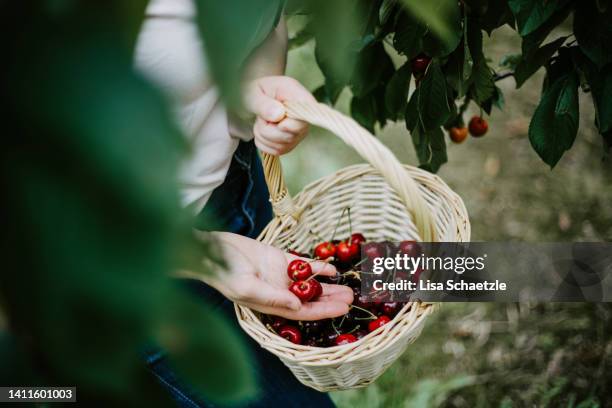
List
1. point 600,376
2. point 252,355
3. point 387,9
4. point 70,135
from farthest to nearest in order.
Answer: point 600,376 → point 252,355 → point 387,9 → point 70,135

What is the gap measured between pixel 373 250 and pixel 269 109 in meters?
0.45

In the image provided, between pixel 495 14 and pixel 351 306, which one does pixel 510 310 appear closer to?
pixel 351 306

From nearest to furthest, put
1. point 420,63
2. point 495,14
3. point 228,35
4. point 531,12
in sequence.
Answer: point 228,35 → point 531,12 → point 495,14 → point 420,63

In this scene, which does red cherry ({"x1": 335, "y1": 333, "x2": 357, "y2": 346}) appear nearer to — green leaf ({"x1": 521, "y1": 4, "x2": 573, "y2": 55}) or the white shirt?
the white shirt

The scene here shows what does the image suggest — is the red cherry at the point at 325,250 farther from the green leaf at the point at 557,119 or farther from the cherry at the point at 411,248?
the green leaf at the point at 557,119

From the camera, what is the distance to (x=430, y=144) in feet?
3.74

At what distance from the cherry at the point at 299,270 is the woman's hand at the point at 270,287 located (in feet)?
0.09

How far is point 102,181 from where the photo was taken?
0.22m

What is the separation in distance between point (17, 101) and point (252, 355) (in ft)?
3.15

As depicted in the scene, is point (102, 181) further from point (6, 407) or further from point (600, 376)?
point (600, 376)

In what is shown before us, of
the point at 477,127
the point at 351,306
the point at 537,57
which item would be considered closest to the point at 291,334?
the point at 351,306

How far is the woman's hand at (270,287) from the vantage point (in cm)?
94

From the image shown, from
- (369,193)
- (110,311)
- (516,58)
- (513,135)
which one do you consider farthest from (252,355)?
(513,135)

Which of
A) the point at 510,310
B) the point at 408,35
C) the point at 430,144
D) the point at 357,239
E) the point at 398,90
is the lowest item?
the point at 510,310
